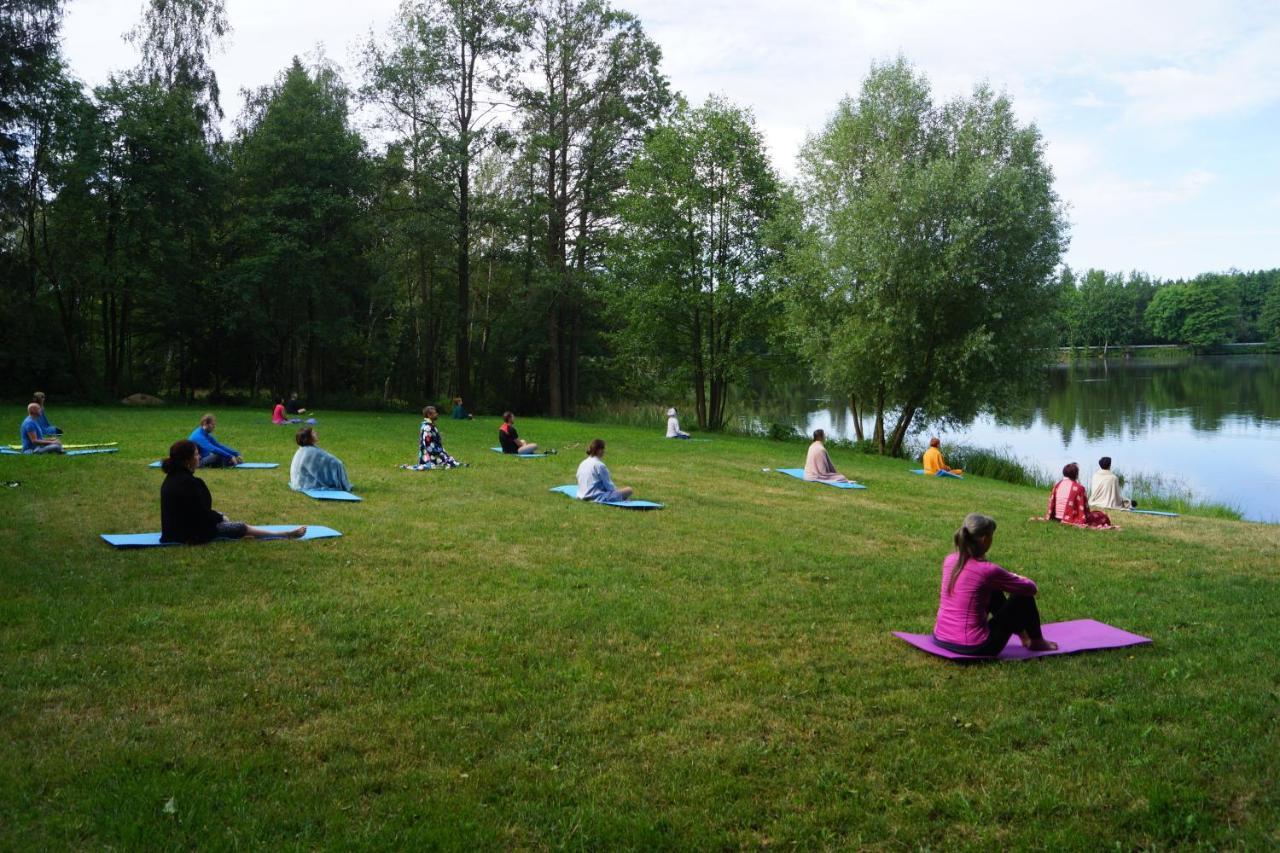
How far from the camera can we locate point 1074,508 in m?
13.6

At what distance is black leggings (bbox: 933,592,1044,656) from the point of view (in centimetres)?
644

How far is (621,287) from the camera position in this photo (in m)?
36.4

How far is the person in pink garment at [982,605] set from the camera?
255 inches

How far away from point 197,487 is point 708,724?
23.2 feet

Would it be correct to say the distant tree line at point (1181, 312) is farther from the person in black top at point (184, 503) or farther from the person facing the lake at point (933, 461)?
the person in black top at point (184, 503)

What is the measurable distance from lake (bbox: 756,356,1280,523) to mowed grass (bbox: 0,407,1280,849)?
59.6 feet

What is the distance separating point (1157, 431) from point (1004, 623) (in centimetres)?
3697

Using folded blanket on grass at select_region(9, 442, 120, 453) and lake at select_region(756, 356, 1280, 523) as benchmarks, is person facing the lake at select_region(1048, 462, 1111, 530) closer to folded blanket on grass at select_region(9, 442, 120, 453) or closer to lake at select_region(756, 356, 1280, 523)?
lake at select_region(756, 356, 1280, 523)

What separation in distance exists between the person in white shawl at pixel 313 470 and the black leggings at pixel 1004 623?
34.0 feet

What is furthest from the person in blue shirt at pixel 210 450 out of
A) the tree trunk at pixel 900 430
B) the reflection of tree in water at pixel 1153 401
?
the reflection of tree in water at pixel 1153 401

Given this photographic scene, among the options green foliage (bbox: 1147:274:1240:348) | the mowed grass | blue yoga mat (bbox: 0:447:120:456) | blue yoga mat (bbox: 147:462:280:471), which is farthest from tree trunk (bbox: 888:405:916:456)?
green foliage (bbox: 1147:274:1240:348)

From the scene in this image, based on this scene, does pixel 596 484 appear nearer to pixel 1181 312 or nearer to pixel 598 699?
pixel 598 699

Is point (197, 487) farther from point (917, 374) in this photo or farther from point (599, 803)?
point (917, 374)

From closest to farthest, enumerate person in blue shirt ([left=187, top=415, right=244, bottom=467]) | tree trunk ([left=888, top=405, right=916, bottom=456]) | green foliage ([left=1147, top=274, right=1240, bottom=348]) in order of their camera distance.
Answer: person in blue shirt ([left=187, top=415, right=244, bottom=467]) → tree trunk ([left=888, top=405, right=916, bottom=456]) → green foliage ([left=1147, top=274, right=1240, bottom=348])
